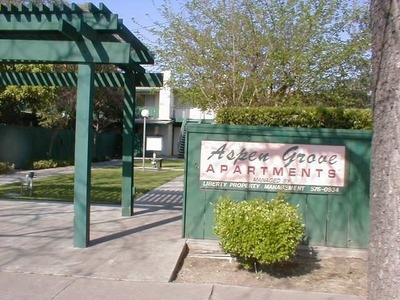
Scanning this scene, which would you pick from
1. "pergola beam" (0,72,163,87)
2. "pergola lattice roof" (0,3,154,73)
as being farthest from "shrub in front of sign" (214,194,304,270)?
"pergola beam" (0,72,163,87)

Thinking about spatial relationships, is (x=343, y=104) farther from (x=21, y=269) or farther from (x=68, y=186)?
(x=21, y=269)

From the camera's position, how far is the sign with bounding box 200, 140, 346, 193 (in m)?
6.77

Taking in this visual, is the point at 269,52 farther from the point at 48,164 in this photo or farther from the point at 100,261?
the point at 48,164

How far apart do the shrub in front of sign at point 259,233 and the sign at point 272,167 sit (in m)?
1.00

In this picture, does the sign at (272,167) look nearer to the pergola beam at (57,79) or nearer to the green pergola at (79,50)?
the green pergola at (79,50)

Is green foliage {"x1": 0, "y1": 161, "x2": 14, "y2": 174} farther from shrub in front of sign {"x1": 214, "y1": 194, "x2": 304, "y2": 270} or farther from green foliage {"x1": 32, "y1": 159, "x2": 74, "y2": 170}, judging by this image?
shrub in front of sign {"x1": 214, "y1": 194, "x2": 304, "y2": 270}

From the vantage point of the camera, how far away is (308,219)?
6.79 meters

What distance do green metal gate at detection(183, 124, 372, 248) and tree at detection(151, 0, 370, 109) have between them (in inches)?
189

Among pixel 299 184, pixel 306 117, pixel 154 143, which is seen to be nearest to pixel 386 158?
pixel 299 184

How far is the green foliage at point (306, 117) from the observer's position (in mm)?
7116

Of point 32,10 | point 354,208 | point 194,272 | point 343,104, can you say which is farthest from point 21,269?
point 343,104

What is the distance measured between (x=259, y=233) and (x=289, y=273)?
888 mm

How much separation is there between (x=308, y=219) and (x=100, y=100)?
26.3 meters

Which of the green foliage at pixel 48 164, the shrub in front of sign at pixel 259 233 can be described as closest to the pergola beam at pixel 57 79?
the shrub in front of sign at pixel 259 233
